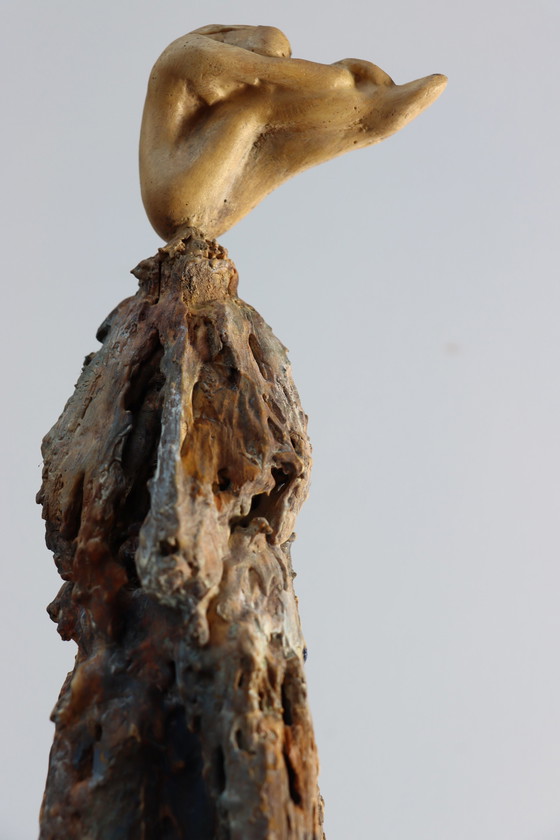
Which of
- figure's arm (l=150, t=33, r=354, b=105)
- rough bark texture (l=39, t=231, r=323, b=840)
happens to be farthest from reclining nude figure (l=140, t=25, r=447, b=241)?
rough bark texture (l=39, t=231, r=323, b=840)

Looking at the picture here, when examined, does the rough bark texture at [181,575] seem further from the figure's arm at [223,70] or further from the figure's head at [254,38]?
the figure's head at [254,38]

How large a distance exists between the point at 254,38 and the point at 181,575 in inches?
51.6

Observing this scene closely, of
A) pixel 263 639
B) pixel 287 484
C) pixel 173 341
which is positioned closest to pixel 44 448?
pixel 173 341

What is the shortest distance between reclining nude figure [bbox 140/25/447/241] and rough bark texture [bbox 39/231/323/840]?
200 millimetres

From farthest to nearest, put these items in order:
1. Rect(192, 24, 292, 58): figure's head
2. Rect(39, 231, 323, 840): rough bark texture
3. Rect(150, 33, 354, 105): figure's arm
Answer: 1. Rect(192, 24, 292, 58): figure's head
2. Rect(150, 33, 354, 105): figure's arm
3. Rect(39, 231, 323, 840): rough bark texture

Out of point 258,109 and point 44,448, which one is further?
point 258,109

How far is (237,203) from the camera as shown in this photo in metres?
2.30

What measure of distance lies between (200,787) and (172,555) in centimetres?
37

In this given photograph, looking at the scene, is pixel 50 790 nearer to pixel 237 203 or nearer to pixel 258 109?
pixel 237 203

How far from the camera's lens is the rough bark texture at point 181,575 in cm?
Result: 159

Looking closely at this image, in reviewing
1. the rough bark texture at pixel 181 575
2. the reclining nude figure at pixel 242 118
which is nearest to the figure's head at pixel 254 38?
the reclining nude figure at pixel 242 118

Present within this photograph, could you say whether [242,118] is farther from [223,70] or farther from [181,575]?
[181,575]

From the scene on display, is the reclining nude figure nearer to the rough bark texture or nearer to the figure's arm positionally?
the figure's arm

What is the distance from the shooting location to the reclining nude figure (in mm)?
2184
